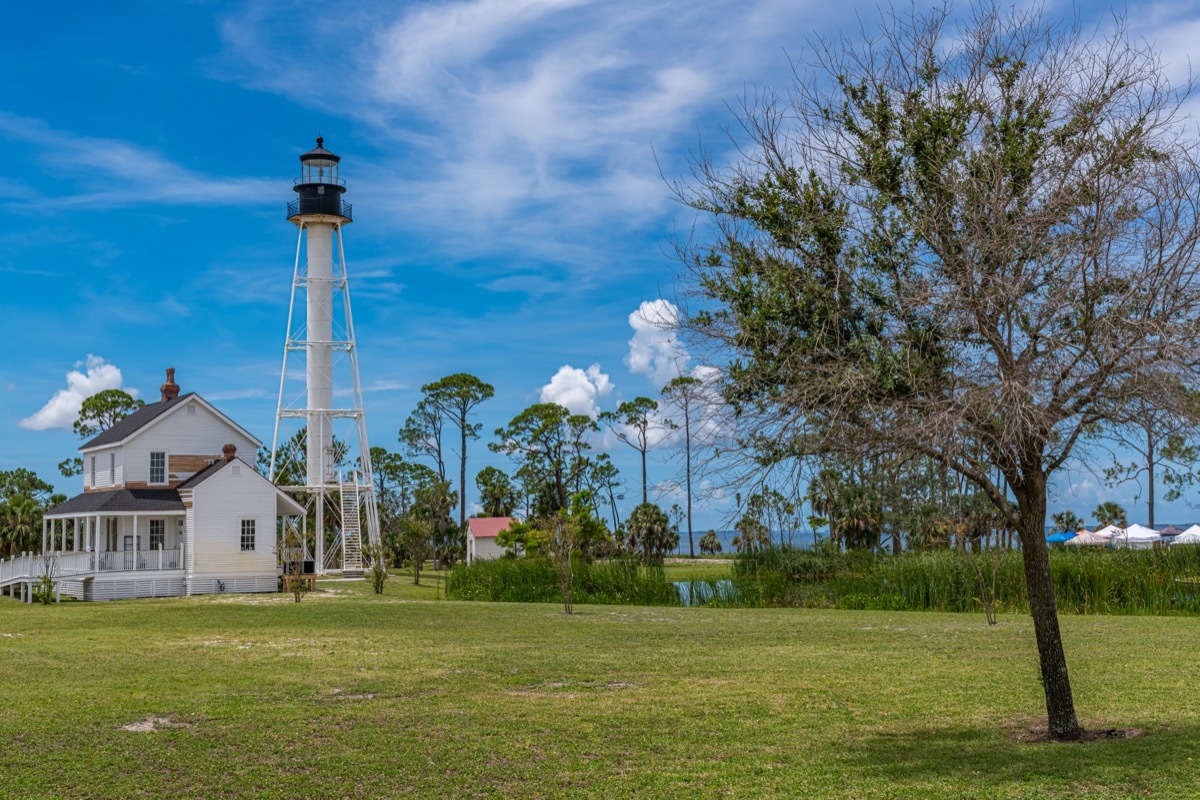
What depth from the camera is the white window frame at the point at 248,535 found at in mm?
38625

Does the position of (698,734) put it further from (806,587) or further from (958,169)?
(806,587)

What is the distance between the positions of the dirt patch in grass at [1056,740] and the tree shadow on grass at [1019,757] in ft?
0.05

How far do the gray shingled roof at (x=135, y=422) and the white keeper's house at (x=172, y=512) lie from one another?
0.06 m

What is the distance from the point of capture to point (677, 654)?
18.1 metres

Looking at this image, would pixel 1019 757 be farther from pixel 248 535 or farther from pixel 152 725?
pixel 248 535

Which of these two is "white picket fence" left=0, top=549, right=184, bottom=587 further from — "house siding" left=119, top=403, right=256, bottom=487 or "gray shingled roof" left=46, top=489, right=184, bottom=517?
"house siding" left=119, top=403, right=256, bottom=487

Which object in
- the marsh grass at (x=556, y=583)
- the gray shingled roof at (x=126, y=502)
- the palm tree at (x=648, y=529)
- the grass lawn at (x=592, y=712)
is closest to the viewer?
the grass lawn at (x=592, y=712)

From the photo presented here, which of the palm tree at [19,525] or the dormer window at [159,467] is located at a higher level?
the dormer window at [159,467]

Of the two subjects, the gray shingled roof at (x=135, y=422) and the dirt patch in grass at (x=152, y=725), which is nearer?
the dirt patch in grass at (x=152, y=725)

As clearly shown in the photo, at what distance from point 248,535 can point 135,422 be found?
270 inches

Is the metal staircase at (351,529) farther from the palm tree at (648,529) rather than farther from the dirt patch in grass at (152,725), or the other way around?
the dirt patch in grass at (152,725)

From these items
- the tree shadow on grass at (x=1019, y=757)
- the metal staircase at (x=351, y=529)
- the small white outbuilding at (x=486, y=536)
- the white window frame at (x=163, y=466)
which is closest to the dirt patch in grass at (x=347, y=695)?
the tree shadow on grass at (x=1019, y=757)

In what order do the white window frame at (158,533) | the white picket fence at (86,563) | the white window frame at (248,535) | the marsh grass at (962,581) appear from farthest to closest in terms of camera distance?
the white window frame at (158,533) → the white window frame at (248,535) → the white picket fence at (86,563) → the marsh grass at (962,581)

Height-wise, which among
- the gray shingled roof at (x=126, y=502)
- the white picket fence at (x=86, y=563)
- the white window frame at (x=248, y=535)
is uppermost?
the gray shingled roof at (x=126, y=502)
